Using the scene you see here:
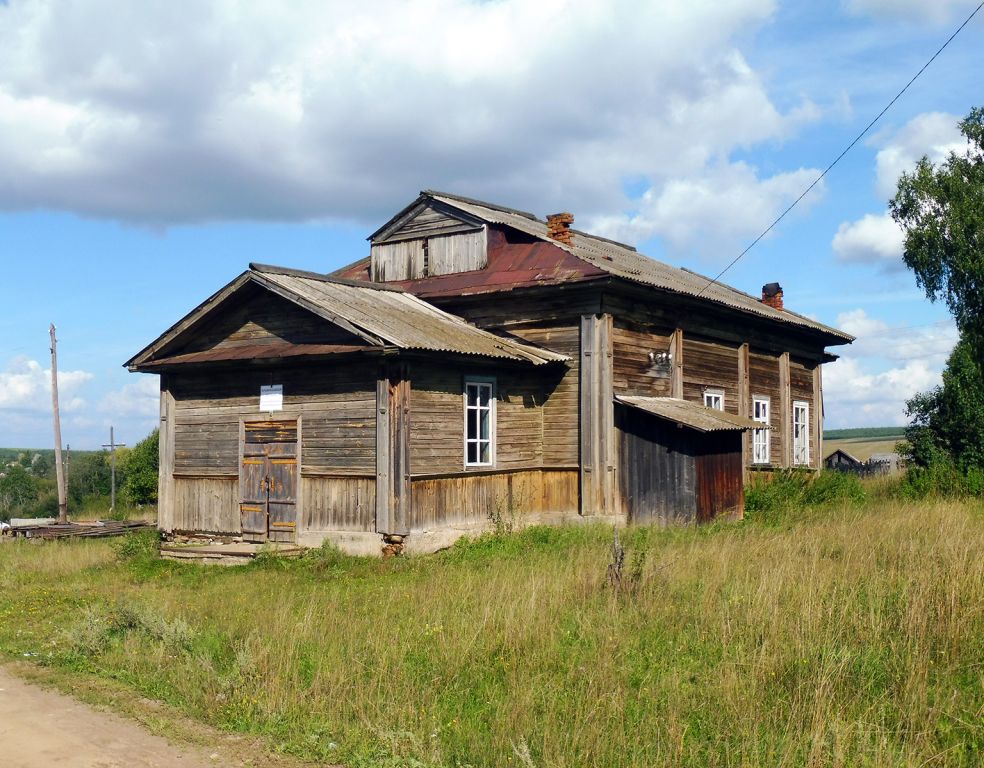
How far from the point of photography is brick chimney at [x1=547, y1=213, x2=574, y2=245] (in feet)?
62.2

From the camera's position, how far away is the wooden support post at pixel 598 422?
16.6 metres

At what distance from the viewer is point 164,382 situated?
17188 mm

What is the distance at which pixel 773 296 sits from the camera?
2570 cm

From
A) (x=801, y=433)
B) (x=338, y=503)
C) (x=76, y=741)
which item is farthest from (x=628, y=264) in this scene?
(x=76, y=741)

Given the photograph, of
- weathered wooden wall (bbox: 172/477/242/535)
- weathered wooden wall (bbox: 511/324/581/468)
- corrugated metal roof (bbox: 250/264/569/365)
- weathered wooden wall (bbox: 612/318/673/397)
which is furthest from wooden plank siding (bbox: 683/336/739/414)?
weathered wooden wall (bbox: 172/477/242/535)

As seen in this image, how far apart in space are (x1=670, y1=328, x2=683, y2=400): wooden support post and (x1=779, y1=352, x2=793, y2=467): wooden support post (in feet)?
17.5

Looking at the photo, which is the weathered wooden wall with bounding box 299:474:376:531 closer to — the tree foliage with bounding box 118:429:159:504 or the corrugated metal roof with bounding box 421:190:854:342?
the corrugated metal roof with bounding box 421:190:854:342

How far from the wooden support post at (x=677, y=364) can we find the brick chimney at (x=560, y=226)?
2908mm

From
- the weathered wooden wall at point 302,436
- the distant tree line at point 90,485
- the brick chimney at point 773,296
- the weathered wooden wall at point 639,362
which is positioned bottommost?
the distant tree line at point 90,485

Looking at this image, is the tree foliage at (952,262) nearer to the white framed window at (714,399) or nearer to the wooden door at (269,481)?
the white framed window at (714,399)

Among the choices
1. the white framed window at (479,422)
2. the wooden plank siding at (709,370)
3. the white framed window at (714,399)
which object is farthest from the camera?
the white framed window at (714,399)

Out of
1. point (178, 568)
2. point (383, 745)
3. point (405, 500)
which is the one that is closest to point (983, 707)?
point (383, 745)

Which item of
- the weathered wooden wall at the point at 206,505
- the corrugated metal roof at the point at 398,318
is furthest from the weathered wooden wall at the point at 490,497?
the weathered wooden wall at the point at 206,505

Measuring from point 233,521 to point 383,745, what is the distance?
36.2ft
